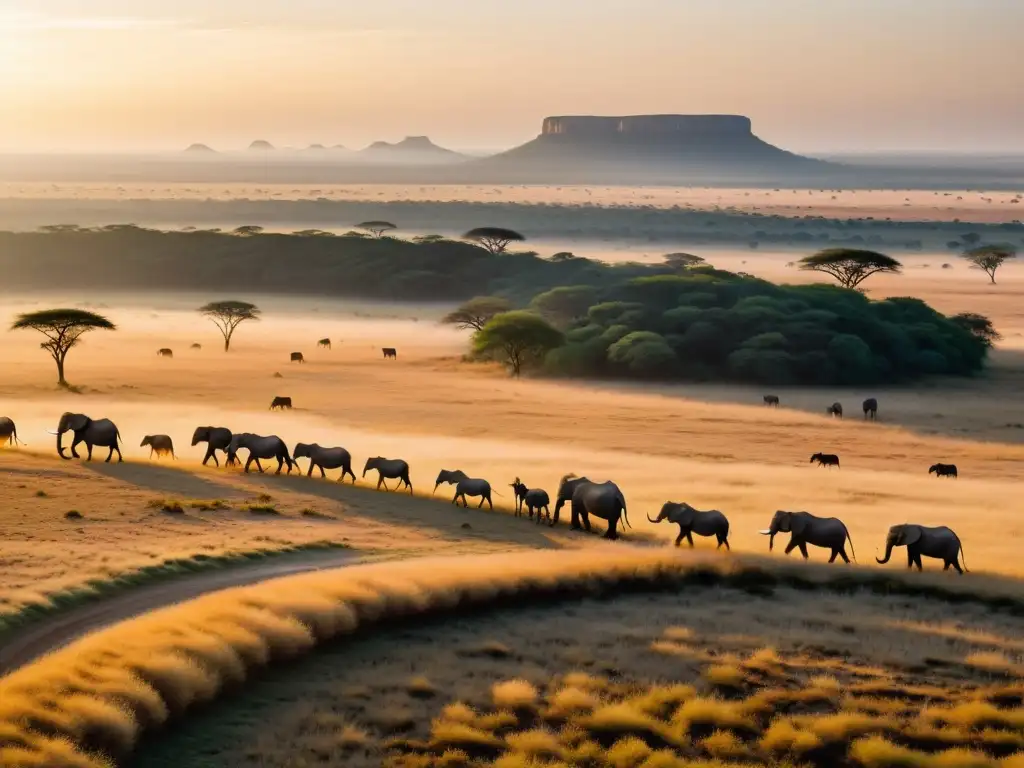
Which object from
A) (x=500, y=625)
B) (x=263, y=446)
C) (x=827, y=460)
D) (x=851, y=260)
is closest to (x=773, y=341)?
(x=827, y=460)

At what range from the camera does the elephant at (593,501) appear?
34.4 m

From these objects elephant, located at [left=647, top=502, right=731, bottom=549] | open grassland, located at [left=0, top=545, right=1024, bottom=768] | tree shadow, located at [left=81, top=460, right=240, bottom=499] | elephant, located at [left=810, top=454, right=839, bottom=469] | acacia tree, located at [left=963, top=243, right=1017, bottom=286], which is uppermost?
acacia tree, located at [left=963, top=243, right=1017, bottom=286]

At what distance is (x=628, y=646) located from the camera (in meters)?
24.4

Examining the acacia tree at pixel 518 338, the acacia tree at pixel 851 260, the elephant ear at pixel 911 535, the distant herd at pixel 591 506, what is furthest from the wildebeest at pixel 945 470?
the acacia tree at pixel 851 260

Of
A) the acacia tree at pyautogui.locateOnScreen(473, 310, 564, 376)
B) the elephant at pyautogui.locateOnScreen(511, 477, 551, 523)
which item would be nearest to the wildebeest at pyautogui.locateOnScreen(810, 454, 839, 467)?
the elephant at pyautogui.locateOnScreen(511, 477, 551, 523)

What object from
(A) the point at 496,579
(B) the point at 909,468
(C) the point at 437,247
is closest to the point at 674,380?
(B) the point at 909,468

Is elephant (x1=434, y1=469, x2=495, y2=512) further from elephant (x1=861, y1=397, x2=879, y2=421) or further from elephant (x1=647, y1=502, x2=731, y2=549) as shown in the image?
elephant (x1=861, y1=397, x2=879, y2=421)

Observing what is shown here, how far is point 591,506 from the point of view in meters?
35.0

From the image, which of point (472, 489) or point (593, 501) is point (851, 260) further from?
point (593, 501)

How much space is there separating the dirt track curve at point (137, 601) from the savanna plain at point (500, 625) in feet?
0.77

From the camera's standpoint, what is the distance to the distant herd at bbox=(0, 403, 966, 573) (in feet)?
100

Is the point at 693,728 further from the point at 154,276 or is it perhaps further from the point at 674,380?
the point at 154,276

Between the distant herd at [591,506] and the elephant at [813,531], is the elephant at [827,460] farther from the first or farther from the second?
the elephant at [813,531]

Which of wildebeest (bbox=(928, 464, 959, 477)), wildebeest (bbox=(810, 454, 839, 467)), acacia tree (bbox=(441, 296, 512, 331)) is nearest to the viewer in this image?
wildebeest (bbox=(928, 464, 959, 477))
